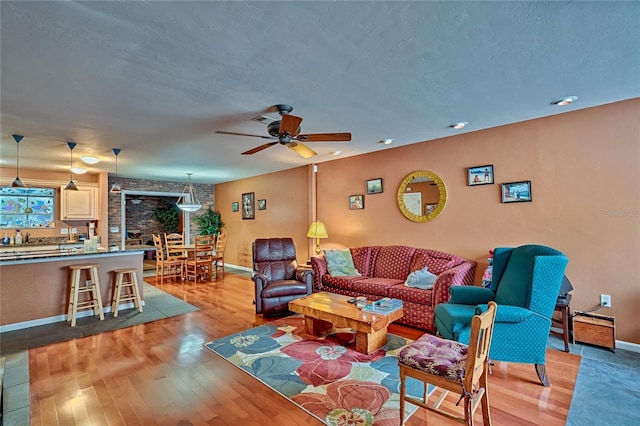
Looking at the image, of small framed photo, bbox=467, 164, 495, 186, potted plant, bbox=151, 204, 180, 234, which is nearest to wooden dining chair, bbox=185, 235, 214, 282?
potted plant, bbox=151, 204, 180, 234

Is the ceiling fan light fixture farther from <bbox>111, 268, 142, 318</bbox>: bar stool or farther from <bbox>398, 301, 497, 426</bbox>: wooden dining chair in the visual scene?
<bbox>398, 301, 497, 426</bbox>: wooden dining chair

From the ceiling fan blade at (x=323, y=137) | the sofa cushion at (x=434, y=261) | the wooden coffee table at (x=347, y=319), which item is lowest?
the wooden coffee table at (x=347, y=319)

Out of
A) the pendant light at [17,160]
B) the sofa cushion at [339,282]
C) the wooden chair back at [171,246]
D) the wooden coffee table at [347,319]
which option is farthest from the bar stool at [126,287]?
the sofa cushion at [339,282]

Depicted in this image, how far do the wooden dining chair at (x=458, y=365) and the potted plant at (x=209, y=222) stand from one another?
7.90m

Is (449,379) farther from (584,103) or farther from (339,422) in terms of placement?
(584,103)

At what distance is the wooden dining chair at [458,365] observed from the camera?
1645 mm

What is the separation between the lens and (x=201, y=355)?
3041mm

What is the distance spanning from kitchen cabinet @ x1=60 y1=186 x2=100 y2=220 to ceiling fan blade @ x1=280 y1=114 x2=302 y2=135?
6.07 m

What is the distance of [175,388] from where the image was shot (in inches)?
96.0

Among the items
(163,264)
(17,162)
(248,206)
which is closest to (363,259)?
(248,206)

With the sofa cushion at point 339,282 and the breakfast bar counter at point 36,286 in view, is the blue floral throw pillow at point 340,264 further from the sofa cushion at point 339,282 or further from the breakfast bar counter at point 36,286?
the breakfast bar counter at point 36,286

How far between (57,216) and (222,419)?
6916 mm

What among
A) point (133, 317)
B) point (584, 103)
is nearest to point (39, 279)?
point (133, 317)

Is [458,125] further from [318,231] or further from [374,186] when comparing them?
[318,231]
